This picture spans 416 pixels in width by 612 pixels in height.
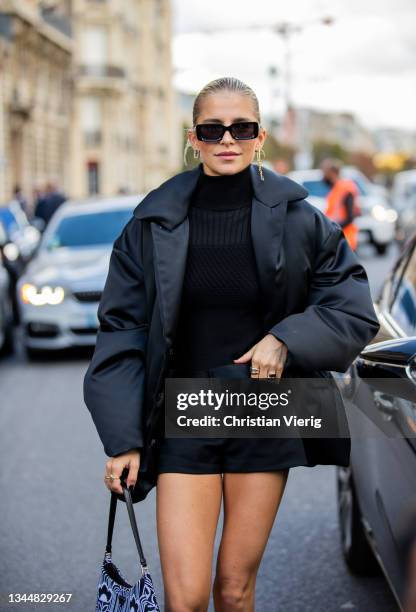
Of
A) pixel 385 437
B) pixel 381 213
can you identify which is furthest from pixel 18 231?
pixel 385 437

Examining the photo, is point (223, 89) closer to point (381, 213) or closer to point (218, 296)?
point (218, 296)

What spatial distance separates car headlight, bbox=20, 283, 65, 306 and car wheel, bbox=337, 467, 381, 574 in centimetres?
700

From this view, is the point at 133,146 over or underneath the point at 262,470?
underneath

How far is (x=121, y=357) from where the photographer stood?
10.2 ft

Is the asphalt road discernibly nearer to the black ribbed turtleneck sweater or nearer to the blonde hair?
the black ribbed turtleneck sweater

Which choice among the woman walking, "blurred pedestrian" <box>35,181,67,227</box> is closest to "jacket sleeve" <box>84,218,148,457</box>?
the woman walking

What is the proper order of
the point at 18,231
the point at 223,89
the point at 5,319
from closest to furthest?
the point at 223,89, the point at 5,319, the point at 18,231

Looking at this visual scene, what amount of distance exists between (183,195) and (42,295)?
861 centimetres

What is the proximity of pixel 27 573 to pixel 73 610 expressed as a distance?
1.75ft

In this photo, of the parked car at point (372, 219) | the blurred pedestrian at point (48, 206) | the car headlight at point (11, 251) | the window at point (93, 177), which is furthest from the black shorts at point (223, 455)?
the window at point (93, 177)

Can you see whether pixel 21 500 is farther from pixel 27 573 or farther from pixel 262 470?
pixel 262 470

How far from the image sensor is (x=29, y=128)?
48.1 metres

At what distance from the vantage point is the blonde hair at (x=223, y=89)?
3158mm

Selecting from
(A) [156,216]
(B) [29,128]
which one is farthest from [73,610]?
(B) [29,128]
